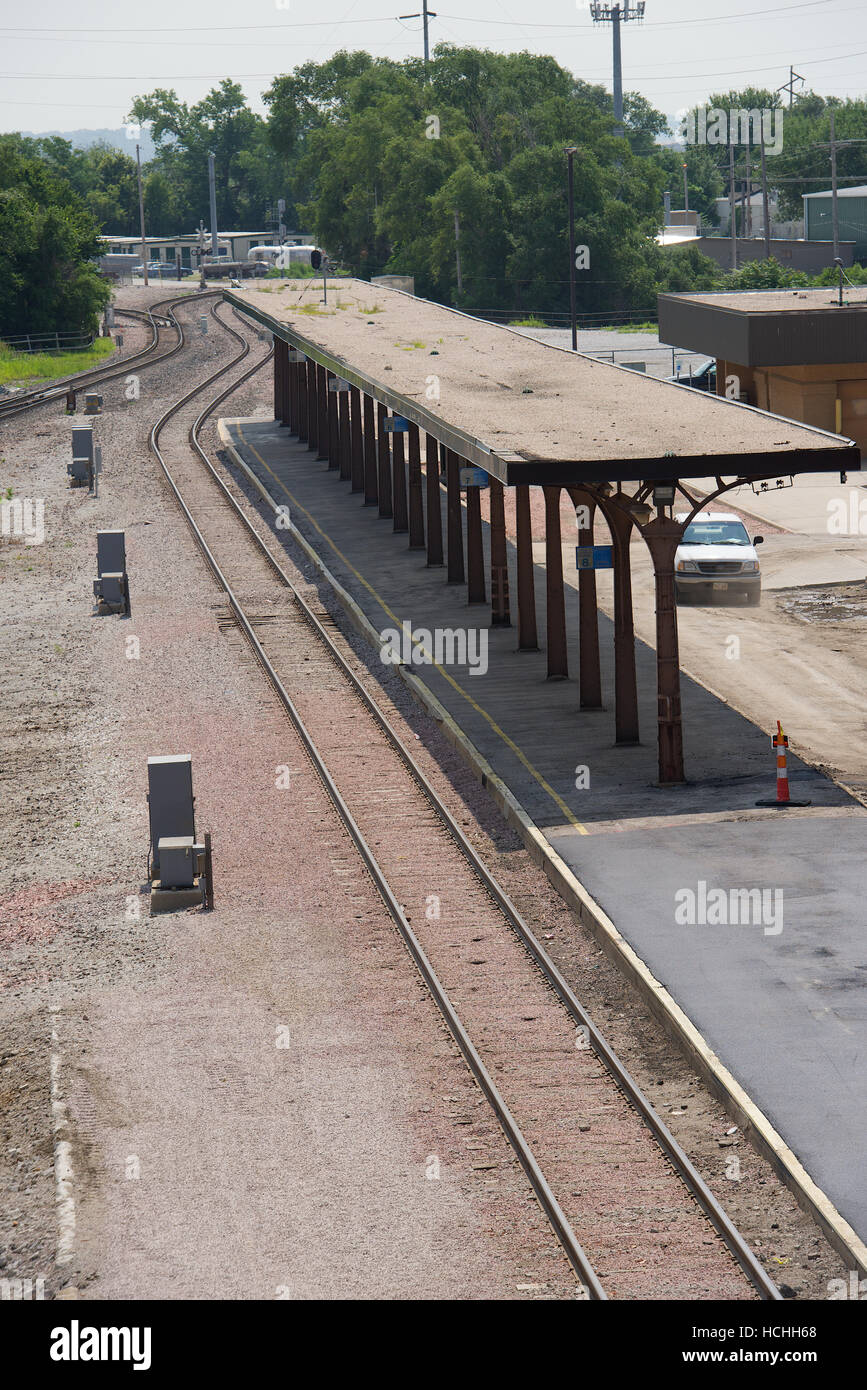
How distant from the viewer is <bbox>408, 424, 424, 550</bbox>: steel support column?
117ft

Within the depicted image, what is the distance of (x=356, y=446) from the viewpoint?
43.0 meters

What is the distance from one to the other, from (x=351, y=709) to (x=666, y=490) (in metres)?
7.14

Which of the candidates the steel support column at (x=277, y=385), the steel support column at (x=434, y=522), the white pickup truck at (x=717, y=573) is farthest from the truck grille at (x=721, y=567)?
the steel support column at (x=277, y=385)

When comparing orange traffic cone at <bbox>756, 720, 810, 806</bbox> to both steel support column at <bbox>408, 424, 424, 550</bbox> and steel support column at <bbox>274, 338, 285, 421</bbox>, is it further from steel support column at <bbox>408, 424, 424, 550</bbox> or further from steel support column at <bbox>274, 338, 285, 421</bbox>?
steel support column at <bbox>274, 338, 285, 421</bbox>

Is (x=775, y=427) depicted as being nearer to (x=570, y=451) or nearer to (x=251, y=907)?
(x=570, y=451)

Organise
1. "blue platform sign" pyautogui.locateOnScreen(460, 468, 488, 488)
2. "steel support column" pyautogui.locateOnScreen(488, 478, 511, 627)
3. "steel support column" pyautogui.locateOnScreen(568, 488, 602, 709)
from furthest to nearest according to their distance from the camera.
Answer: "steel support column" pyautogui.locateOnScreen(488, 478, 511, 627)
"blue platform sign" pyautogui.locateOnScreen(460, 468, 488, 488)
"steel support column" pyautogui.locateOnScreen(568, 488, 602, 709)

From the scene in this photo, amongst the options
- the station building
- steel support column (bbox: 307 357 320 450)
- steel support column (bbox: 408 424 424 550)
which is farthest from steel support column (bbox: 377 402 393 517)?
the station building

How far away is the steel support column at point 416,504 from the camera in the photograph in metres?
35.8

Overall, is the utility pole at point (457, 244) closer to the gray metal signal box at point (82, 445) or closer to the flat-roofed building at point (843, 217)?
the flat-roofed building at point (843, 217)

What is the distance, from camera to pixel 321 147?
437 feet

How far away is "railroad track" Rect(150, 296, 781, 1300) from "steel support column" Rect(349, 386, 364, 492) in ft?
56.2

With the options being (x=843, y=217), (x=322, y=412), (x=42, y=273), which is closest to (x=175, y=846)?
(x=322, y=412)

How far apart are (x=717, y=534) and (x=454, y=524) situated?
503 centimetres
